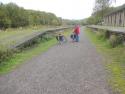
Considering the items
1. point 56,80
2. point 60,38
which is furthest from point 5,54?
point 60,38

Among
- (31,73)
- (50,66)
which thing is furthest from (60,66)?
(31,73)

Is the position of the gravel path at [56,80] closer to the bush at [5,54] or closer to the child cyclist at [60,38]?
the bush at [5,54]

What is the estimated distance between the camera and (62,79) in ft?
29.8

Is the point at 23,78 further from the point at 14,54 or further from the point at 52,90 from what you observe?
the point at 14,54

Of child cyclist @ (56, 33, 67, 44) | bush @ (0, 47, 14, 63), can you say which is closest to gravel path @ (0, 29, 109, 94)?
bush @ (0, 47, 14, 63)

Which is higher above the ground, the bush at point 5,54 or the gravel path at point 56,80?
the bush at point 5,54

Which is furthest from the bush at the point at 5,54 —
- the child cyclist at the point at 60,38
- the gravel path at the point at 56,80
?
the child cyclist at the point at 60,38

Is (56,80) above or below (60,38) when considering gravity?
below

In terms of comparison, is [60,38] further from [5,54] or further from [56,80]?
[56,80]

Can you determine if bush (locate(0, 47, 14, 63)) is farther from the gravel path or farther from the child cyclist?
the child cyclist

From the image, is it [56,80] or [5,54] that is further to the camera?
[5,54]

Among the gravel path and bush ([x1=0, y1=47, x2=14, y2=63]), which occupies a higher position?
bush ([x1=0, y1=47, x2=14, y2=63])

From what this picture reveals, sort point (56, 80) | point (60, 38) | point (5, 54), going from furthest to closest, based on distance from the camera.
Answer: point (60, 38) → point (5, 54) → point (56, 80)

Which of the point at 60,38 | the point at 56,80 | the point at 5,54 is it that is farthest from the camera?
the point at 60,38
